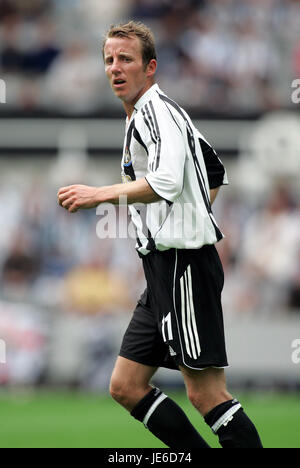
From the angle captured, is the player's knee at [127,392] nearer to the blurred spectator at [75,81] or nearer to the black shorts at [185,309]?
the black shorts at [185,309]

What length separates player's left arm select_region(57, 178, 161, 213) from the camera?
14.5 ft

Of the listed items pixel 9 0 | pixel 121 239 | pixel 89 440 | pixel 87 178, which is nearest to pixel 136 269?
pixel 121 239

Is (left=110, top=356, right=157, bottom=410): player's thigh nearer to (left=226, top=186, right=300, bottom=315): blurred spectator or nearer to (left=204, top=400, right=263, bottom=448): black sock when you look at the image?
(left=204, top=400, right=263, bottom=448): black sock

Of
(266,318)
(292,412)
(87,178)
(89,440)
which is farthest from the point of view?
(87,178)

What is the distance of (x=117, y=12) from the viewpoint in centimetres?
1473

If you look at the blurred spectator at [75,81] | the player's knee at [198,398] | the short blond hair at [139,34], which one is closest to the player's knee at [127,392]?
the player's knee at [198,398]

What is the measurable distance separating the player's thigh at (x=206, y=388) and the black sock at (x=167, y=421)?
0.20 meters

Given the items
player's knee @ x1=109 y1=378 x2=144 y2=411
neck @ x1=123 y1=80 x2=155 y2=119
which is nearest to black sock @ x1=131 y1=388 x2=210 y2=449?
player's knee @ x1=109 y1=378 x2=144 y2=411

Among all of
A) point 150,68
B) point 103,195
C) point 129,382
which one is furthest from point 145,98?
point 129,382

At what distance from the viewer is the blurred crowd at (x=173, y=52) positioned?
1403 centimetres

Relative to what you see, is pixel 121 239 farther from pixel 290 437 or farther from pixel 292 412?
pixel 290 437

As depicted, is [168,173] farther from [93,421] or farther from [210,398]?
[93,421]

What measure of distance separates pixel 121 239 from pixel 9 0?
5.41m

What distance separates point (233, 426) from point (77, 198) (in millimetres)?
1301
